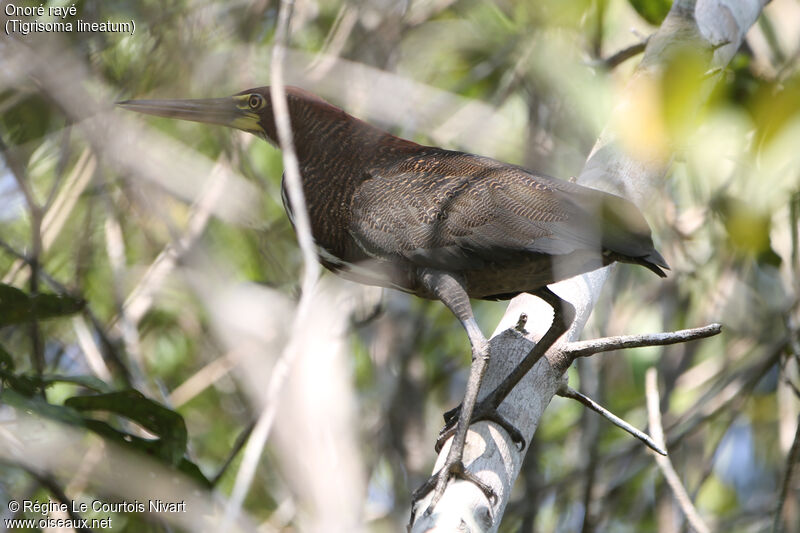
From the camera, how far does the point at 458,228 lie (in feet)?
8.57

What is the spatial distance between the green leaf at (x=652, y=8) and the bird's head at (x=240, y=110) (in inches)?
53.4

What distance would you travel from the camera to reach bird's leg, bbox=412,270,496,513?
2191 millimetres

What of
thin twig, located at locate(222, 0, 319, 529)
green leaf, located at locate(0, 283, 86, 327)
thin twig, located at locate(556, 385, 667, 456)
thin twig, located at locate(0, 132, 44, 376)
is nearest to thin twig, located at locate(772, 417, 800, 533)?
thin twig, located at locate(556, 385, 667, 456)

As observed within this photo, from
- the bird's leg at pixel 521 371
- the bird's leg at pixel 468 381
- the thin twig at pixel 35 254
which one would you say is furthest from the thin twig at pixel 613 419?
the thin twig at pixel 35 254

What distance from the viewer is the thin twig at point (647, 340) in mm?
2047

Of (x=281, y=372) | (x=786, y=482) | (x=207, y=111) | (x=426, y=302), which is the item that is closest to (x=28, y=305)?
(x=281, y=372)

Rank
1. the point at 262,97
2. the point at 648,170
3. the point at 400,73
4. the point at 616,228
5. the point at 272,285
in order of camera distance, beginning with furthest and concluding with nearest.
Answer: the point at 400,73 → the point at 272,285 → the point at 262,97 → the point at 648,170 → the point at 616,228

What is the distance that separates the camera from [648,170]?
2875 millimetres

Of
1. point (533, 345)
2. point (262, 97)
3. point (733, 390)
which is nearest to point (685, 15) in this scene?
point (533, 345)

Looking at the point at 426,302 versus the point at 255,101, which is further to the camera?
the point at 426,302

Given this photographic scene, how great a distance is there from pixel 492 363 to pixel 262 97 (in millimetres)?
1337

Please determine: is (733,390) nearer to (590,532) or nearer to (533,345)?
(590,532)

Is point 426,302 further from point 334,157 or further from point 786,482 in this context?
point 786,482

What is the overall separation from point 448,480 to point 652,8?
2189 millimetres
